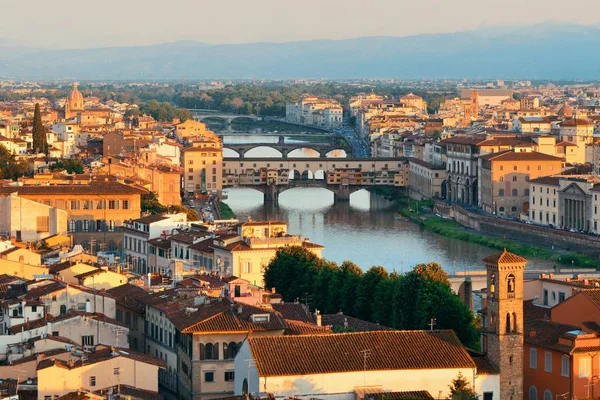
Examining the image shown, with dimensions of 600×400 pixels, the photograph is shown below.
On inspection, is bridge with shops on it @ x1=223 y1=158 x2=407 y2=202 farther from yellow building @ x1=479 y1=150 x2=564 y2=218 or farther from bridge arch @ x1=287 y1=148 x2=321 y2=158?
bridge arch @ x1=287 y1=148 x2=321 y2=158

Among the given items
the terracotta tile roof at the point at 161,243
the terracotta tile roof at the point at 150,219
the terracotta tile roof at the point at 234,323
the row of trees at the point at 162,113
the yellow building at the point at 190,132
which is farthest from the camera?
the row of trees at the point at 162,113

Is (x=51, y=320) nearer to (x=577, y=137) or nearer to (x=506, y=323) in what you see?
(x=506, y=323)

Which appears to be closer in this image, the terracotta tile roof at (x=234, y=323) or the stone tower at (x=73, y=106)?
the terracotta tile roof at (x=234, y=323)

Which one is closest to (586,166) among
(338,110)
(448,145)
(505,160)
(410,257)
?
(505,160)

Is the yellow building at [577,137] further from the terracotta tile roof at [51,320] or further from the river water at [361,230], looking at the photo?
the terracotta tile roof at [51,320]

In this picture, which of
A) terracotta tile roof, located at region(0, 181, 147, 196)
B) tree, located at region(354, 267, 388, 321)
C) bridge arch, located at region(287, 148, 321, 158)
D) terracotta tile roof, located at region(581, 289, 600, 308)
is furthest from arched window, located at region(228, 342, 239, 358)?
bridge arch, located at region(287, 148, 321, 158)

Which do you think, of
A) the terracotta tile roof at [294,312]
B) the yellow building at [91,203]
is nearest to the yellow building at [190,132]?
the yellow building at [91,203]
